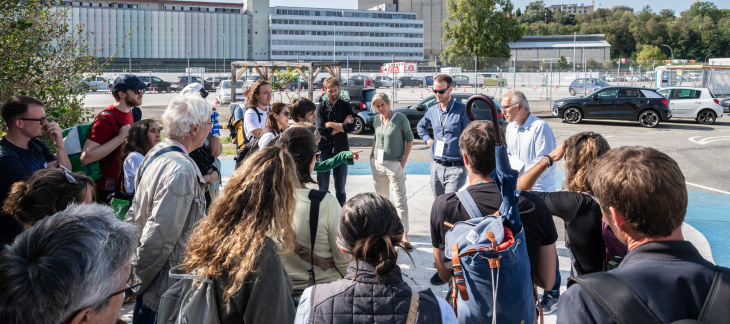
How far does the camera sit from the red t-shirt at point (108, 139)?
182 inches

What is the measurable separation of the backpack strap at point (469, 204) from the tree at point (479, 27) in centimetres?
5769

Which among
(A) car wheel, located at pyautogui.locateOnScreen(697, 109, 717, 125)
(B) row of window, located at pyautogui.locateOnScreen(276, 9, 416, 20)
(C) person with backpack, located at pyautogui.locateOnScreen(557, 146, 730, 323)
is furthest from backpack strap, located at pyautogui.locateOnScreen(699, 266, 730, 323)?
(B) row of window, located at pyautogui.locateOnScreen(276, 9, 416, 20)

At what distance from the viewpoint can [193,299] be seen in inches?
84.9

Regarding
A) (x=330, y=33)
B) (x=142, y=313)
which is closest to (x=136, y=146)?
(x=142, y=313)

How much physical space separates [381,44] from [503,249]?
141 metres

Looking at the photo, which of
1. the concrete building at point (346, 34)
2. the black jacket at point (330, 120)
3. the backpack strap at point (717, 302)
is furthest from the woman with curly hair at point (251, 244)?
the concrete building at point (346, 34)

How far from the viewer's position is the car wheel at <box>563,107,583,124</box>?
21781 mm

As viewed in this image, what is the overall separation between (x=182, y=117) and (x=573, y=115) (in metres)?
21.1

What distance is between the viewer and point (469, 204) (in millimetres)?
2777

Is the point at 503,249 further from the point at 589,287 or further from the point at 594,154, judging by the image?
the point at 594,154

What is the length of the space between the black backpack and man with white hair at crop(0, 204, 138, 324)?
1.42 meters

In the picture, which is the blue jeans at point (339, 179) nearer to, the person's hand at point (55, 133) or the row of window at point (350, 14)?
the person's hand at point (55, 133)

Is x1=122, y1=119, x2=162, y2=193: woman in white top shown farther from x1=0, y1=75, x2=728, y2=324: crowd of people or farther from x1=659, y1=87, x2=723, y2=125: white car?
x1=659, y1=87, x2=723, y2=125: white car

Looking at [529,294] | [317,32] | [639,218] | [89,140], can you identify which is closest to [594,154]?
[529,294]
